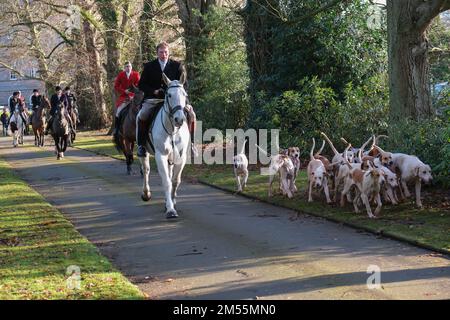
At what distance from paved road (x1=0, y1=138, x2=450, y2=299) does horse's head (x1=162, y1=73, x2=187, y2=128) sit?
1.80 meters

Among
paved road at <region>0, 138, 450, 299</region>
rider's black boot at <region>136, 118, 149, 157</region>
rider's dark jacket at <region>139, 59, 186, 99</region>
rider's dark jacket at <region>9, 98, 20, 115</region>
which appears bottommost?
paved road at <region>0, 138, 450, 299</region>

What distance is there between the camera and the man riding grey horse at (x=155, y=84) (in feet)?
40.6

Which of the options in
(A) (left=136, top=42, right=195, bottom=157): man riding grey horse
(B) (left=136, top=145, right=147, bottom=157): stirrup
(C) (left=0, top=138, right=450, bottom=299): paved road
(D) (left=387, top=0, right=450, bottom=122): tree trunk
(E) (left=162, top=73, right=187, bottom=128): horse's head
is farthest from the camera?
(D) (left=387, top=0, right=450, bottom=122): tree trunk

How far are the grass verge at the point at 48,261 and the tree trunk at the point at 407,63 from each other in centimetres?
824

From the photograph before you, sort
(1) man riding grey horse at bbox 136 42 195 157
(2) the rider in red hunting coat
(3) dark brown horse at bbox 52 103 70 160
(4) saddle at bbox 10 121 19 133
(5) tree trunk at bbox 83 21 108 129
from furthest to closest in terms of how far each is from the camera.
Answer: (5) tree trunk at bbox 83 21 108 129
(4) saddle at bbox 10 121 19 133
(3) dark brown horse at bbox 52 103 70 160
(2) the rider in red hunting coat
(1) man riding grey horse at bbox 136 42 195 157

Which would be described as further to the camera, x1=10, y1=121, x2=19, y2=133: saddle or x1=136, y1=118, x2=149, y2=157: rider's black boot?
x1=10, y1=121, x2=19, y2=133: saddle

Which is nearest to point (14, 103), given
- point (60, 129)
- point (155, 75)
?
point (60, 129)

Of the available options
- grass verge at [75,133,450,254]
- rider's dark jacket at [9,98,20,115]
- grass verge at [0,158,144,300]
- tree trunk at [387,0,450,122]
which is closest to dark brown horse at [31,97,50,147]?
rider's dark jacket at [9,98,20,115]

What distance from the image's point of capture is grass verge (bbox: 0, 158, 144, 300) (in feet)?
22.5

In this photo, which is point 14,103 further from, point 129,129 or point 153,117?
point 153,117

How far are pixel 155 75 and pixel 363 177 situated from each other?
447 centimetres

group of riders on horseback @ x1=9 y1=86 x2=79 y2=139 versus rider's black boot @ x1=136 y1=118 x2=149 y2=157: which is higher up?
group of riders on horseback @ x1=9 y1=86 x2=79 y2=139

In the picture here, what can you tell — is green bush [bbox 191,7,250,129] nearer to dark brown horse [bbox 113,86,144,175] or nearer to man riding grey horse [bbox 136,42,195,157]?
dark brown horse [bbox 113,86,144,175]

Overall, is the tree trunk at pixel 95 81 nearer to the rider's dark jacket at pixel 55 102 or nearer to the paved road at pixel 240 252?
the rider's dark jacket at pixel 55 102
